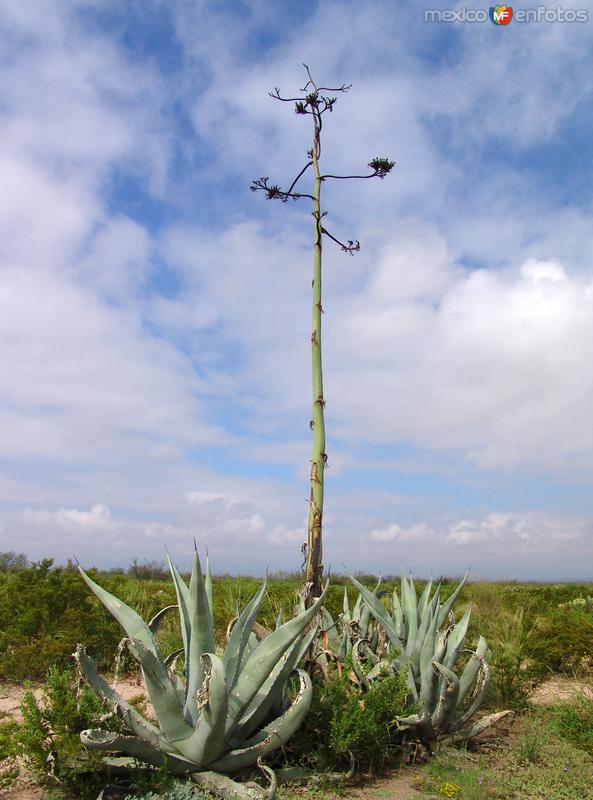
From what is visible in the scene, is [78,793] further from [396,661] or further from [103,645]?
[103,645]

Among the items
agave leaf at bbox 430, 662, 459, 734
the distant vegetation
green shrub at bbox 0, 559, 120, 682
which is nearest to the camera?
agave leaf at bbox 430, 662, 459, 734

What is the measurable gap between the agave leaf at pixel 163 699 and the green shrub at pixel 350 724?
917 millimetres

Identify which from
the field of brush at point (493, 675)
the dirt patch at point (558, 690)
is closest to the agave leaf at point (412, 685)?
the field of brush at point (493, 675)

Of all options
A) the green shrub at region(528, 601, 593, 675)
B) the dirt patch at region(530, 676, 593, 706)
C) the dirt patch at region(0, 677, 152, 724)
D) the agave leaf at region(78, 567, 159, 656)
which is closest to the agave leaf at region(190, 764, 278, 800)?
the agave leaf at region(78, 567, 159, 656)

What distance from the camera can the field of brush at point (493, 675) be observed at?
446 centimetres

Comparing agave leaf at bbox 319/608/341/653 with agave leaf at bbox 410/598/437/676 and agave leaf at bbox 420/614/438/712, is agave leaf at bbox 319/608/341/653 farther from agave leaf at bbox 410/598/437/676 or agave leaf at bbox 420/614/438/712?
agave leaf at bbox 420/614/438/712

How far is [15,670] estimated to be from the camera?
7.62m

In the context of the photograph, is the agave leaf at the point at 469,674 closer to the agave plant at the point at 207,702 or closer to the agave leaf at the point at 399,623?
the agave leaf at the point at 399,623

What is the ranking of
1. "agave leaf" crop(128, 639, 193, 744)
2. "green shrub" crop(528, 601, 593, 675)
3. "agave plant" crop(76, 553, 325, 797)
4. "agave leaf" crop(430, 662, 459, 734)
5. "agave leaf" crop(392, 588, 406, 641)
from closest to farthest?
1. "agave plant" crop(76, 553, 325, 797)
2. "agave leaf" crop(128, 639, 193, 744)
3. "agave leaf" crop(430, 662, 459, 734)
4. "agave leaf" crop(392, 588, 406, 641)
5. "green shrub" crop(528, 601, 593, 675)

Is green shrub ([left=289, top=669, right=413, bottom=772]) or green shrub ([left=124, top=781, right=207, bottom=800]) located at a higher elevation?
green shrub ([left=289, top=669, right=413, bottom=772])

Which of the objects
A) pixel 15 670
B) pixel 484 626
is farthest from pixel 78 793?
pixel 484 626

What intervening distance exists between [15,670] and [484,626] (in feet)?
19.6

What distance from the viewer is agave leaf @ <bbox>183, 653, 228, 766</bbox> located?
3.71 meters

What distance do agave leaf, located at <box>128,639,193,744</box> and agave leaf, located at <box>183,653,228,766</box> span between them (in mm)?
84
